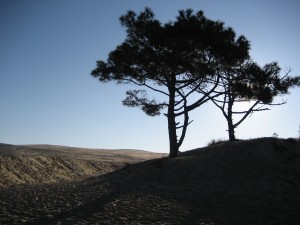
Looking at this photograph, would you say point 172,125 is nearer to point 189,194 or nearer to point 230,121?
point 189,194

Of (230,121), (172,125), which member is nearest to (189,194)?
(172,125)

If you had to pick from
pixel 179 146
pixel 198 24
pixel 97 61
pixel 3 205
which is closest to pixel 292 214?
pixel 179 146

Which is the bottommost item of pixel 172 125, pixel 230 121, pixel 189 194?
pixel 189 194

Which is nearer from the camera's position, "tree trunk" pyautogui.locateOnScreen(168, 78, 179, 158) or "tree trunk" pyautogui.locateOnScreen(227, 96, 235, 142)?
"tree trunk" pyautogui.locateOnScreen(168, 78, 179, 158)

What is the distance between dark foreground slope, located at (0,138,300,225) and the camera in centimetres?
916

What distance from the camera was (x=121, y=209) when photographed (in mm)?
9789

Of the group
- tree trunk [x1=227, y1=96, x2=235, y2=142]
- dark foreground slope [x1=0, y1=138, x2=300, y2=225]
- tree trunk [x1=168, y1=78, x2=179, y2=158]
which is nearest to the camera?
dark foreground slope [x1=0, y1=138, x2=300, y2=225]

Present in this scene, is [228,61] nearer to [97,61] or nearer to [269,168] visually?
[269,168]

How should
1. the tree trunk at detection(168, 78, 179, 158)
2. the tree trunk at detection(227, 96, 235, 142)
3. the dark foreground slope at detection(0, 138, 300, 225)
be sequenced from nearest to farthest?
the dark foreground slope at detection(0, 138, 300, 225), the tree trunk at detection(168, 78, 179, 158), the tree trunk at detection(227, 96, 235, 142)

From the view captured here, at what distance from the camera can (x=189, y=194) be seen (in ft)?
38.3

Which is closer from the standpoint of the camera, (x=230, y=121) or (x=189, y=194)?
(x=189, y=194)

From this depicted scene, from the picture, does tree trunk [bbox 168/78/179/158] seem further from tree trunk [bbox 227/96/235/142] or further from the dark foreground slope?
tree trunk [bbox 227/96/235/142]

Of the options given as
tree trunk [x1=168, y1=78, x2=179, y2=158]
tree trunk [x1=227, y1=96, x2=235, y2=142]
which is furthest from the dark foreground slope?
tree trunk [x1=227, y1=96, x2=235, y2=142]

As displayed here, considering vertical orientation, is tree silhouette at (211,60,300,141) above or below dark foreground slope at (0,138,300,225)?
above
